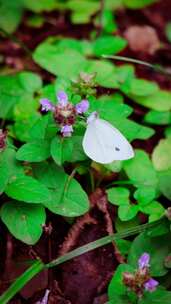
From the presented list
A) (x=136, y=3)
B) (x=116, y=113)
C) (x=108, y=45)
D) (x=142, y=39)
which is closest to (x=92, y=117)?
(x=116, y=113)

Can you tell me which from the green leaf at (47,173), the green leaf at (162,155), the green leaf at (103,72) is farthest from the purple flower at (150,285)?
the green leaf at (103,72)

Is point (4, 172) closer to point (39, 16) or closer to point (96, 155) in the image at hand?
point (96, 155)

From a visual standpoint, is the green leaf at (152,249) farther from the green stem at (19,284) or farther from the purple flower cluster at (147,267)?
the green stem at (19,284)

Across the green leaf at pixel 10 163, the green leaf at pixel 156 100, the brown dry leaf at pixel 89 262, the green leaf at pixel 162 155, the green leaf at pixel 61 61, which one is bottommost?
the brown dry leaf at pixel 89 262

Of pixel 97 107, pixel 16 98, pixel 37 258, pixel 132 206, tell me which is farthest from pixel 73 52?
pixel 37 258

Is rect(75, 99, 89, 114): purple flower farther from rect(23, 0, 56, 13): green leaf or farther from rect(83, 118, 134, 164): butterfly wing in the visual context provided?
rect(23, 0, 56, 13): green leaf
